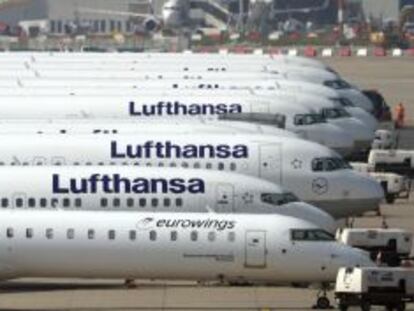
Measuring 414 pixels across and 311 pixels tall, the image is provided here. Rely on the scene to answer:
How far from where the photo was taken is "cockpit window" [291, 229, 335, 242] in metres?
42.2

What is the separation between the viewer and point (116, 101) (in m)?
61.8

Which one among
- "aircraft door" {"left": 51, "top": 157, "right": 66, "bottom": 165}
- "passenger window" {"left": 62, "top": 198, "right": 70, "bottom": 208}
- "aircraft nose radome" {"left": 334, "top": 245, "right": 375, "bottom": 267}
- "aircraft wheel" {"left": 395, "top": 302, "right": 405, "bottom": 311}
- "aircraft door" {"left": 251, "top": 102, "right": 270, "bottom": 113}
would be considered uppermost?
"aircraft door" {"left": 51, "top": 157, "right": 66, "bottom": 165}

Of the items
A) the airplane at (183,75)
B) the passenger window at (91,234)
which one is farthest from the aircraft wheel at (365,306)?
the airplane at (183,75)

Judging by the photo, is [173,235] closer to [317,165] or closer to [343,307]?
[343,307]

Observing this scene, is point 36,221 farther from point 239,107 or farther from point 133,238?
point 239,107

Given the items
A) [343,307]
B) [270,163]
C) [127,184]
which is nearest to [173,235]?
[127,184]

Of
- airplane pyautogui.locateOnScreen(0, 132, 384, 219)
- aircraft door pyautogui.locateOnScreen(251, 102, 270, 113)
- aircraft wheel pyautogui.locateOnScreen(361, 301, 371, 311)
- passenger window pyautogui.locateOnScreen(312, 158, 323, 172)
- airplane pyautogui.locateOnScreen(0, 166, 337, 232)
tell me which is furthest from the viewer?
aircraft door pyautogui.locateOnScreen(251, 102, 270, 113)

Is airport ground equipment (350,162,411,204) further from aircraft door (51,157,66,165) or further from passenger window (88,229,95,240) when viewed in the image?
passenger window (88,229,95,240)

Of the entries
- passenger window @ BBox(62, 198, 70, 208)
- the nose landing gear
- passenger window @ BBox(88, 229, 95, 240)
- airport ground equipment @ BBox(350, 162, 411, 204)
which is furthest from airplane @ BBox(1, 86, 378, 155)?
the nose landing gear

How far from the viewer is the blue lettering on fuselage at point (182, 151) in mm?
50688

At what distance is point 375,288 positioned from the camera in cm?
4044

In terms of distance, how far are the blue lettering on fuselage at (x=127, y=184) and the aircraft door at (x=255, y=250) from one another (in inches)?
166

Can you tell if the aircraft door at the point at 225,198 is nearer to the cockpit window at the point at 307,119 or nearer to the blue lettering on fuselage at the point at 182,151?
the blue lettering on fuselage at the point at 182,151

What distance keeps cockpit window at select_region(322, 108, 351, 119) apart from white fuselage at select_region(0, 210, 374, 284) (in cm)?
2630
